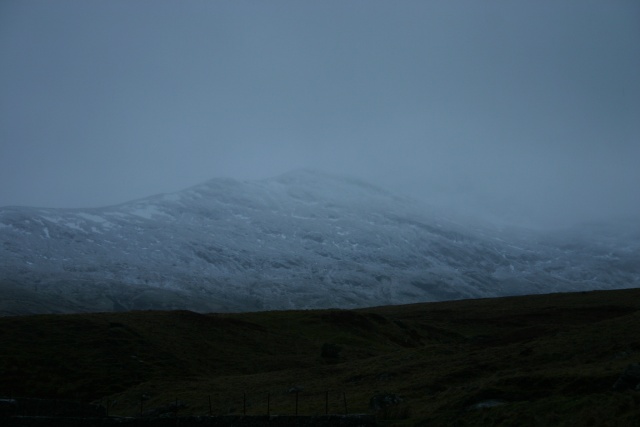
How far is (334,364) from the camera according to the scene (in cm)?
5253

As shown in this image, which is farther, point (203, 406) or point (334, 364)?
point (334, 364)

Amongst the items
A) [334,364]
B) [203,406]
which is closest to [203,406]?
[203,406]

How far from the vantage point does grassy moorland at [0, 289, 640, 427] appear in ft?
81.4

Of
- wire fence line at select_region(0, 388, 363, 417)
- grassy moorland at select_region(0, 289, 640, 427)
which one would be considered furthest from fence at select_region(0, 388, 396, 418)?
grassy moorland at select_region(0, 289, 640, 427)

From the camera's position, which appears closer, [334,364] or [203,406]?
[203,406]

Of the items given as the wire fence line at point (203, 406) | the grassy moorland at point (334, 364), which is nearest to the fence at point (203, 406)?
the wire fence line at point (203, 406)

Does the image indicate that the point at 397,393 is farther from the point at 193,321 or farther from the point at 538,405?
the point at 193,321

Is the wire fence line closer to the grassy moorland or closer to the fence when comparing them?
the fence

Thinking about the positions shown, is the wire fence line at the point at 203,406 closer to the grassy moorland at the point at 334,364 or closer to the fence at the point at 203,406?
the fence at the point at 203,406

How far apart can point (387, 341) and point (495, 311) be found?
37.8 meters

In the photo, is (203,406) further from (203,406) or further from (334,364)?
(334,364)

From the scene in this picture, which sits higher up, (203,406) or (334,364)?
(334,364)

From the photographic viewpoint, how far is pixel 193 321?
72.1 metres

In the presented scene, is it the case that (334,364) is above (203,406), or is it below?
above
